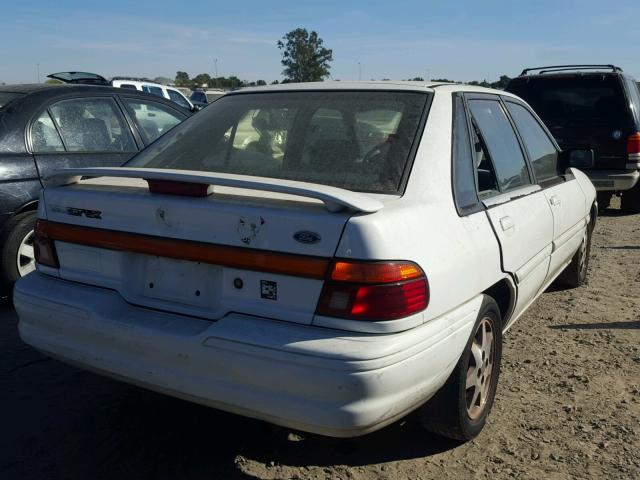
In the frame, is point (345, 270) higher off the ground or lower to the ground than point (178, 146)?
lower

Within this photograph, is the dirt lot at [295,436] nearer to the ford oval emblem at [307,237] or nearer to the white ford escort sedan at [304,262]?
the white ford escort sedan at [304,262]

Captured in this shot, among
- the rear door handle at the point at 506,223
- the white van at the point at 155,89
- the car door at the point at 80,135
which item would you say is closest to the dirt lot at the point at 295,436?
the rear door handle at the point at 506,223

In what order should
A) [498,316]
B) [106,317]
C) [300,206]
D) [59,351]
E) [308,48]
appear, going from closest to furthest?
[300,206] < [106,317] < [59,351] < [498,316] < [308,48]

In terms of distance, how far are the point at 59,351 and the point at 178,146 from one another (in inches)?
45.2

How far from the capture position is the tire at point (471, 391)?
9.73 ft

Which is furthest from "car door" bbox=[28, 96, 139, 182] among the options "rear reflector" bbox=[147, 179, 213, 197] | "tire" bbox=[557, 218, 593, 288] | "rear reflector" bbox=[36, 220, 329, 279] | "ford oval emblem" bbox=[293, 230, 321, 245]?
"tire" bbox=[557, 218, 593, 288]

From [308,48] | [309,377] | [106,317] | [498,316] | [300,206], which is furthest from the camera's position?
[308,48]

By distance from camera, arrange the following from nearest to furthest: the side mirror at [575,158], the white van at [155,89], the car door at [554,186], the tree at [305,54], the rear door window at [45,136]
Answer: the car door at [554,186] < the side mirror at [575,158] < the rear door window at [45,136] < the white van at [155,89] < the tree at [305,54]

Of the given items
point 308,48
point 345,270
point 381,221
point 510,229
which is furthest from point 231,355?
point 308,48

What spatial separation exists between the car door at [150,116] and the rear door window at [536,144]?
9.80 ft

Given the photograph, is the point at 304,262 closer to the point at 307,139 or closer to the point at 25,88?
the point at 307,139

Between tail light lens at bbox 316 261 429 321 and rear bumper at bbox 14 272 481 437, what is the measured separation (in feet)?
0.25

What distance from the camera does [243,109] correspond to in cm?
361

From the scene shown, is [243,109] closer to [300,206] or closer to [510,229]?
[300,206]
